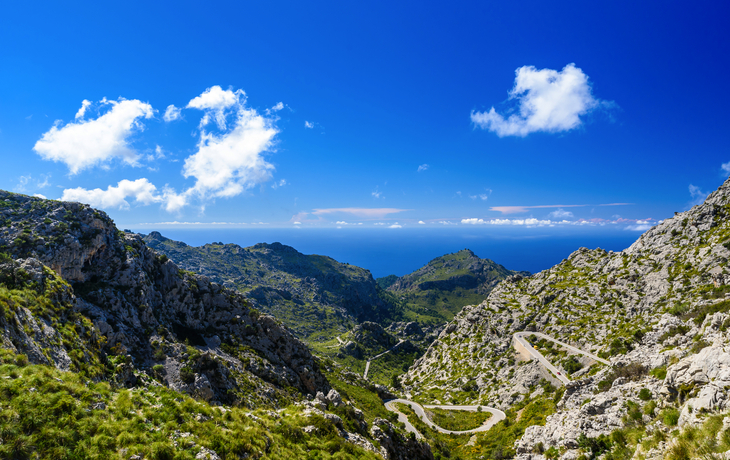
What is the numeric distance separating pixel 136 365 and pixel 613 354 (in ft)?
236

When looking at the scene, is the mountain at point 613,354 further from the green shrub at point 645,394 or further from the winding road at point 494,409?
the winding road at point 494,409

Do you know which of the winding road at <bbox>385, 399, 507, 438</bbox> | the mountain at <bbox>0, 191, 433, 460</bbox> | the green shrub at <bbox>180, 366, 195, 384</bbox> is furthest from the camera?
the winding road at <bbox>385, 399, 507, 438</bbox>

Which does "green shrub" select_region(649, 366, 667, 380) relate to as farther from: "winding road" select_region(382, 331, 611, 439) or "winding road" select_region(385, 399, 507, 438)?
"winding road" select_region(385, 399, 507, 438)

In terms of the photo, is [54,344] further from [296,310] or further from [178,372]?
[296,310]

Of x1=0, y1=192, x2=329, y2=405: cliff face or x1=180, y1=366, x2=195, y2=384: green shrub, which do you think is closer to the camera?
x1=180, y1=366, x2=195, y2=384: green shrub

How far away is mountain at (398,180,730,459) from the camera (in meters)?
15.8

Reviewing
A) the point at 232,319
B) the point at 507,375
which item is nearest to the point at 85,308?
the point at 232,319

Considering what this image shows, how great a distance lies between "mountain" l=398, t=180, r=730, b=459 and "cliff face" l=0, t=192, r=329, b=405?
1264 inches

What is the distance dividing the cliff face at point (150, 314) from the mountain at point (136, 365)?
18cm

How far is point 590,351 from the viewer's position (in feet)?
197

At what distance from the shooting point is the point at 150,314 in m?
38.3

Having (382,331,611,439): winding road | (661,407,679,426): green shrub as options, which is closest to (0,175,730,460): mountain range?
(661,407,679,426): green shrub

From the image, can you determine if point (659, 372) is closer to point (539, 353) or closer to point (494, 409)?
point (494, 409)

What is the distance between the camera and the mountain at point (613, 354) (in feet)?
52.0
